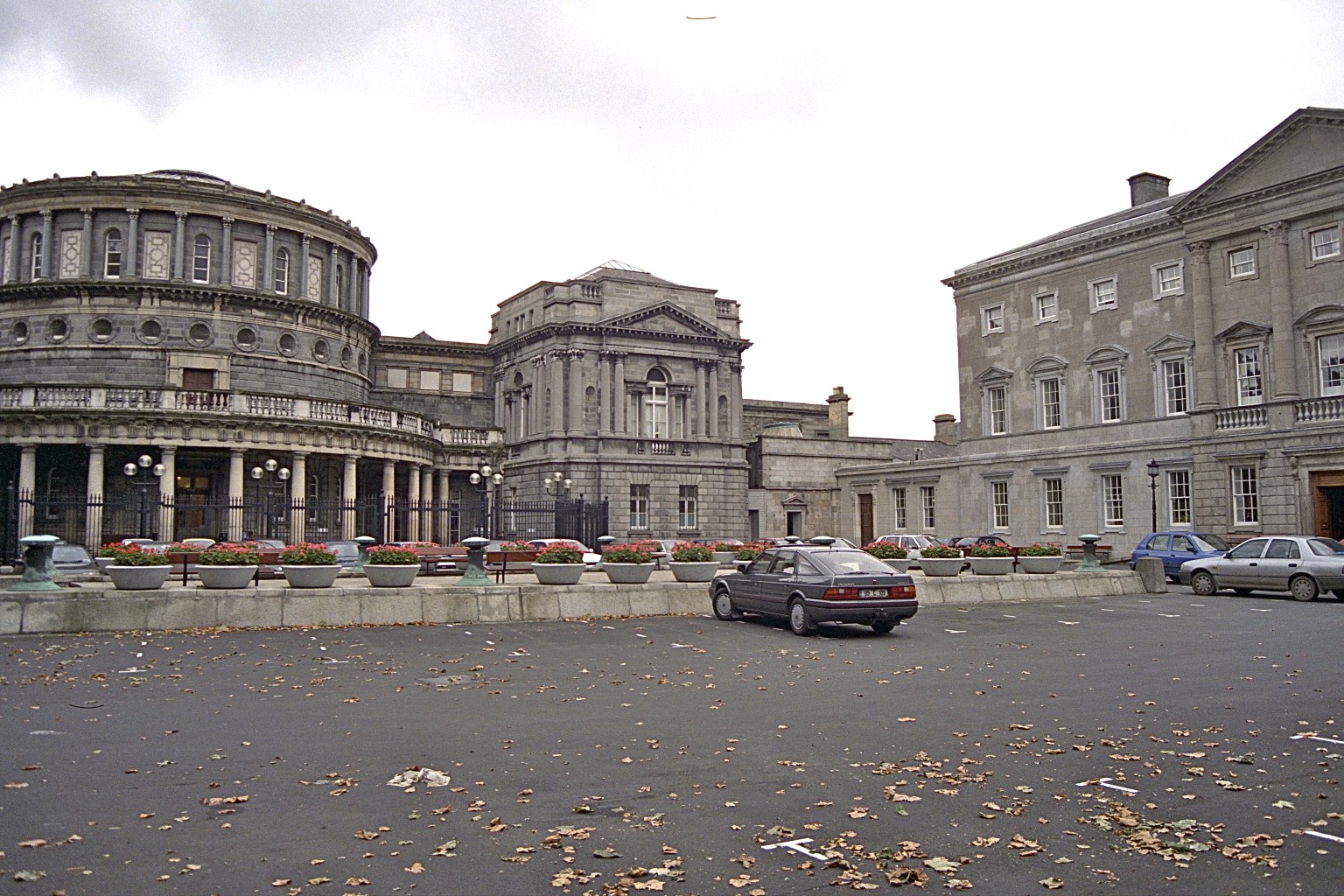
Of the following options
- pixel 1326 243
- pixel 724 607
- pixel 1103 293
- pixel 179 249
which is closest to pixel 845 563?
pixel 724 607

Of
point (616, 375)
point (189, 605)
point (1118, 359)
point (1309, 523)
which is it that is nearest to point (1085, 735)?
point (189, 605)

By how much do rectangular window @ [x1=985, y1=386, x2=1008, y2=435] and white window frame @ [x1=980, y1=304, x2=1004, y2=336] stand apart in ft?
8.97

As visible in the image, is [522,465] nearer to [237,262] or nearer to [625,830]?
[237,262]

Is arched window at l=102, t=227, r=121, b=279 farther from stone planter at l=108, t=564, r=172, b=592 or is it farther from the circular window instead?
stone planter at l=108, t=564, r=172, b=592

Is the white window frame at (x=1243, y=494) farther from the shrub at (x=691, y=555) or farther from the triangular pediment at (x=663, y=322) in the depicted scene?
the triangular pediment at (x=663, y=322)

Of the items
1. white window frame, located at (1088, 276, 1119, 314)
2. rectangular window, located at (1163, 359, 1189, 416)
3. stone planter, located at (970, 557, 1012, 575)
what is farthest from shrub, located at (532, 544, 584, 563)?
white window frame, located at (1088, 276, 1119, 314)

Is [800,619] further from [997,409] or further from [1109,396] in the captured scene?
[997,409]

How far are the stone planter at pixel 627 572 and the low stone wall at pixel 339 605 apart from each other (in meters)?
0.35

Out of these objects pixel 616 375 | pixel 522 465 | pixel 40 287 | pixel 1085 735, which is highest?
pixel 40 287

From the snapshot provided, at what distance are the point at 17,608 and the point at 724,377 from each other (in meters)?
44.7

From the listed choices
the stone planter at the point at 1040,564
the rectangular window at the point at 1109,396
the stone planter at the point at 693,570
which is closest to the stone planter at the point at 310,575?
the stone planter at the point at 693,570

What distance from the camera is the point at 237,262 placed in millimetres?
53938

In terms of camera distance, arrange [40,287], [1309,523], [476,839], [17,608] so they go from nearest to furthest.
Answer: [476,839]
[17,608]
[1309,523]
[40,287]

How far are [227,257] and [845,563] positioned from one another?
148 feet
